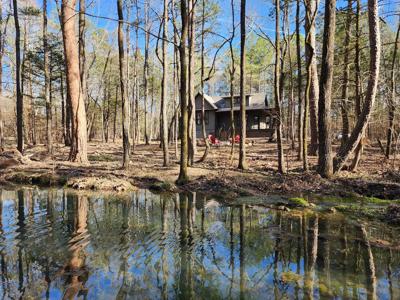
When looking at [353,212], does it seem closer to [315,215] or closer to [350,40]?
[315,215]

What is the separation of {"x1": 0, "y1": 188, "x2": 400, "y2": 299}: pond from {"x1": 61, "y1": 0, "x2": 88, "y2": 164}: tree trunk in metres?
7.25

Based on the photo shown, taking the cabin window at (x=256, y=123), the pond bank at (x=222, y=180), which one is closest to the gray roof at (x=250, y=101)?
the cabin window at (x=256, y=123)

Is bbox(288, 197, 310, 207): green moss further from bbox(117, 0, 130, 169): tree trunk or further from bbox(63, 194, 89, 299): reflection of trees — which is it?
bbox(117, 0, 130, 169): tree trunk

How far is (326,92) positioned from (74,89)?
448 inches

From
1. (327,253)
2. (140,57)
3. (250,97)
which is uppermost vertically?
(140,57)

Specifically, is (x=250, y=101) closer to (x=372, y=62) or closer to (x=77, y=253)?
(x=372, y=62)

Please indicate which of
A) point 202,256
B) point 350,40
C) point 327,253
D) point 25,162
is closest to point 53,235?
point 202,256

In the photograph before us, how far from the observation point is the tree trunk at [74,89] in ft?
48.4

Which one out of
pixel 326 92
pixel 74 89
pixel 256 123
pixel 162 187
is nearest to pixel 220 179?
pixel 162 187

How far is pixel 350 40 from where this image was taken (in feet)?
50.0

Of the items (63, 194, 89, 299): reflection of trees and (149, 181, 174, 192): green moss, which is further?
(149, 181, 174, 192): green moss

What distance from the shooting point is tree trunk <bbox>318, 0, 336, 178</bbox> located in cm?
1080

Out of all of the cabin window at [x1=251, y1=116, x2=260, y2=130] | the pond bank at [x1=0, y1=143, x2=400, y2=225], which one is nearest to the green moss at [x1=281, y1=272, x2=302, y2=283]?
the pond bank at [x1=0, y1=143, x2=400, y2=225]

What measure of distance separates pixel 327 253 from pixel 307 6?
9.53m
